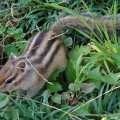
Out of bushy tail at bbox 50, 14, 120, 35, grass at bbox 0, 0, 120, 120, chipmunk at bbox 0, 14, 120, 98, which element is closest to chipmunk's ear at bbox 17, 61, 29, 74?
chipmunk at bbox 0, 14, 120, 98

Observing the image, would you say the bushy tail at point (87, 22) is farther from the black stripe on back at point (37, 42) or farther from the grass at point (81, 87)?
the black stripe on back at point (37, 42)

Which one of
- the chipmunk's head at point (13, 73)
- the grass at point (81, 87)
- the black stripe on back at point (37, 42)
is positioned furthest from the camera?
the black stripe on back at point (37, 42)

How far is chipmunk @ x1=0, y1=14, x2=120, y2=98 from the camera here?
12.7ft

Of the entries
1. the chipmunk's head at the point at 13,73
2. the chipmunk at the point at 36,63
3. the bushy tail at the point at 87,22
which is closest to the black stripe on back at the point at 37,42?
the chipmunk at the point at 36,63

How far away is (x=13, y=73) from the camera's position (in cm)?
387

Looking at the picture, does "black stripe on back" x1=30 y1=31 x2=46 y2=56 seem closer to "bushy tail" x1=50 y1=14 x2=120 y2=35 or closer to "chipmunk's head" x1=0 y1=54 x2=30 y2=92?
"chipmunk's head" x1=0 y1=54 x2=30 y2=92

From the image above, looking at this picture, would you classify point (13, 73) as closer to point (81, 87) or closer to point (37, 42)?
point (37, 42)

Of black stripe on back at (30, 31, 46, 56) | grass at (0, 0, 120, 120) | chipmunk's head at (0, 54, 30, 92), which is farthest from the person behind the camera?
black stripe on back at (30, 31, 46, 56)

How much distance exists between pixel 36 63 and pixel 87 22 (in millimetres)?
688

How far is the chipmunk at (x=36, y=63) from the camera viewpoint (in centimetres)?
388

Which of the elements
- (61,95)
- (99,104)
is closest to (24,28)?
(61,95)

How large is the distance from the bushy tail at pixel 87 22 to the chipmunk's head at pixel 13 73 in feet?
1.93

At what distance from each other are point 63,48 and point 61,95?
0.54 metres

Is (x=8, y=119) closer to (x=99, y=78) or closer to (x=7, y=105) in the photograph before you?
(x=7, y=105)
